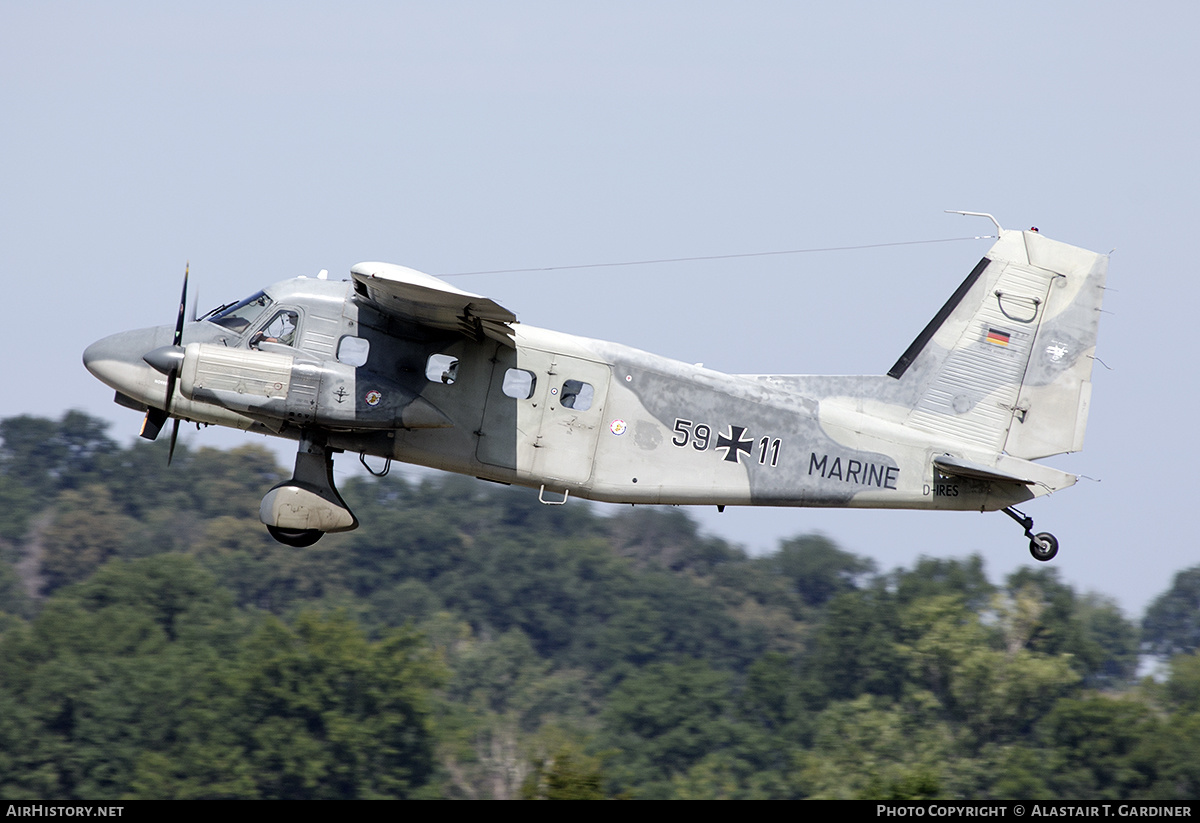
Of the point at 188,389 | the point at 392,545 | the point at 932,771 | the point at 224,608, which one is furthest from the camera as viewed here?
the point at 392,545

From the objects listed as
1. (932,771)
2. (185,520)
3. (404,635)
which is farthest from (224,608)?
(932,771)

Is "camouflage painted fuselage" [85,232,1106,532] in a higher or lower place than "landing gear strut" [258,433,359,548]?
higher

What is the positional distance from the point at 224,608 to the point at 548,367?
5015cm

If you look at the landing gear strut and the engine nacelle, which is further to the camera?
the landing gear strut

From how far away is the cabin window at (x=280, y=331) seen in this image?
16.6m

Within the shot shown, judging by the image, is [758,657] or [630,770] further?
[758,657]

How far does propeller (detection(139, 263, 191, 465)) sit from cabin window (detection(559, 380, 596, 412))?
4.79 m

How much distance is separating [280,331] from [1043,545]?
Answer: 10755 millimetres

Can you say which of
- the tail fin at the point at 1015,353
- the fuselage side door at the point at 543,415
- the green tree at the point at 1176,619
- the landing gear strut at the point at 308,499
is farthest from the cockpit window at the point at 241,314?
the green tree at the point at 1176,619

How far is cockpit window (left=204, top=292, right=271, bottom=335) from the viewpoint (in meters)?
16.8

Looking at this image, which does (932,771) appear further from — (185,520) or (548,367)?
(185,520)

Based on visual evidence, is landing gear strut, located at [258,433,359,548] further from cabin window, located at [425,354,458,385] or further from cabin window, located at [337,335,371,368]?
cabin window, located at [425,354,458,385]

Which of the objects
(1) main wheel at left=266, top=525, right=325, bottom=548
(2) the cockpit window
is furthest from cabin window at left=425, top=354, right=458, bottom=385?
(1) main wheel at left=266, top=525, right=325, bottom=548

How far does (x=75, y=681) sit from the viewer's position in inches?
2082
